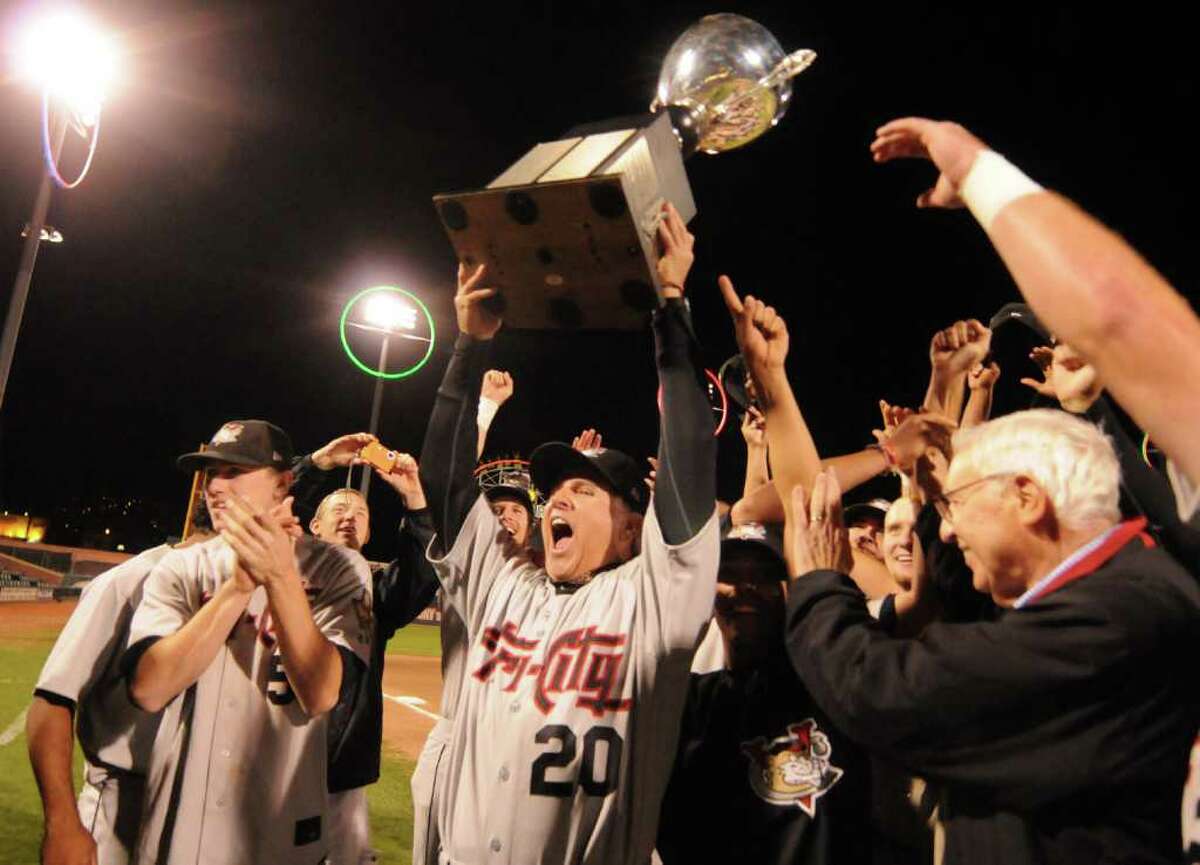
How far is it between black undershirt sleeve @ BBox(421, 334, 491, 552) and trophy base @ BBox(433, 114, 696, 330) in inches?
14.2

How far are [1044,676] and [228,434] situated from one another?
3263mm

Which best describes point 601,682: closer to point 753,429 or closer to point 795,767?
point 795,767

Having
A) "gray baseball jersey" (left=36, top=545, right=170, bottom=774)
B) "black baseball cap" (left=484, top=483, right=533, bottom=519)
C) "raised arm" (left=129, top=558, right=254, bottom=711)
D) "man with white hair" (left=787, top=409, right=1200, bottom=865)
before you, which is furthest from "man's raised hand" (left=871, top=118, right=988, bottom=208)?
"black baseball cap" (left=484, top=483, right=533, bottom=519)

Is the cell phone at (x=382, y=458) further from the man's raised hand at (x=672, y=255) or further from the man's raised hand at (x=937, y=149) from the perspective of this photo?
the man's raised hand at (x=937, y=149)

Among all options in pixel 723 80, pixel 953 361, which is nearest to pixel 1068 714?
pixel 953 361

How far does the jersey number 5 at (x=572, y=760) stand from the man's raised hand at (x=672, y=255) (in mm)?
1368

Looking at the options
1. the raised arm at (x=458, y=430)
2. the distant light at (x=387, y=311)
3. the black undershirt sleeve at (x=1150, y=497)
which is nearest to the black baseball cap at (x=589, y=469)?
the raised arm at (x=458, y=430)

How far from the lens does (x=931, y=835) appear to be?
103 inches

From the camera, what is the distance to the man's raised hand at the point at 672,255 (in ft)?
8.13

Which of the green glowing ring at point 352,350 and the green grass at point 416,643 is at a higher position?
the green glowing ring at point 352,350

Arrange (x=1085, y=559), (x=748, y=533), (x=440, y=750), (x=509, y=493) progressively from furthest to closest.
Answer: (x=509, y=493) → (x=440, y=750) → (x=748, y=533) → (x=1085, y=559)

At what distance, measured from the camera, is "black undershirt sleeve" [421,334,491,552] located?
9.96 ft

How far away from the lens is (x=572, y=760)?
239 cm

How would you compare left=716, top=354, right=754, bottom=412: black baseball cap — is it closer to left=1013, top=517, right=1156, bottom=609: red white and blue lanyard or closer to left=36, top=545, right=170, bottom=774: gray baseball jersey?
left=1013, top=517, right=1156, bottom=609: red white and blue lanyard
